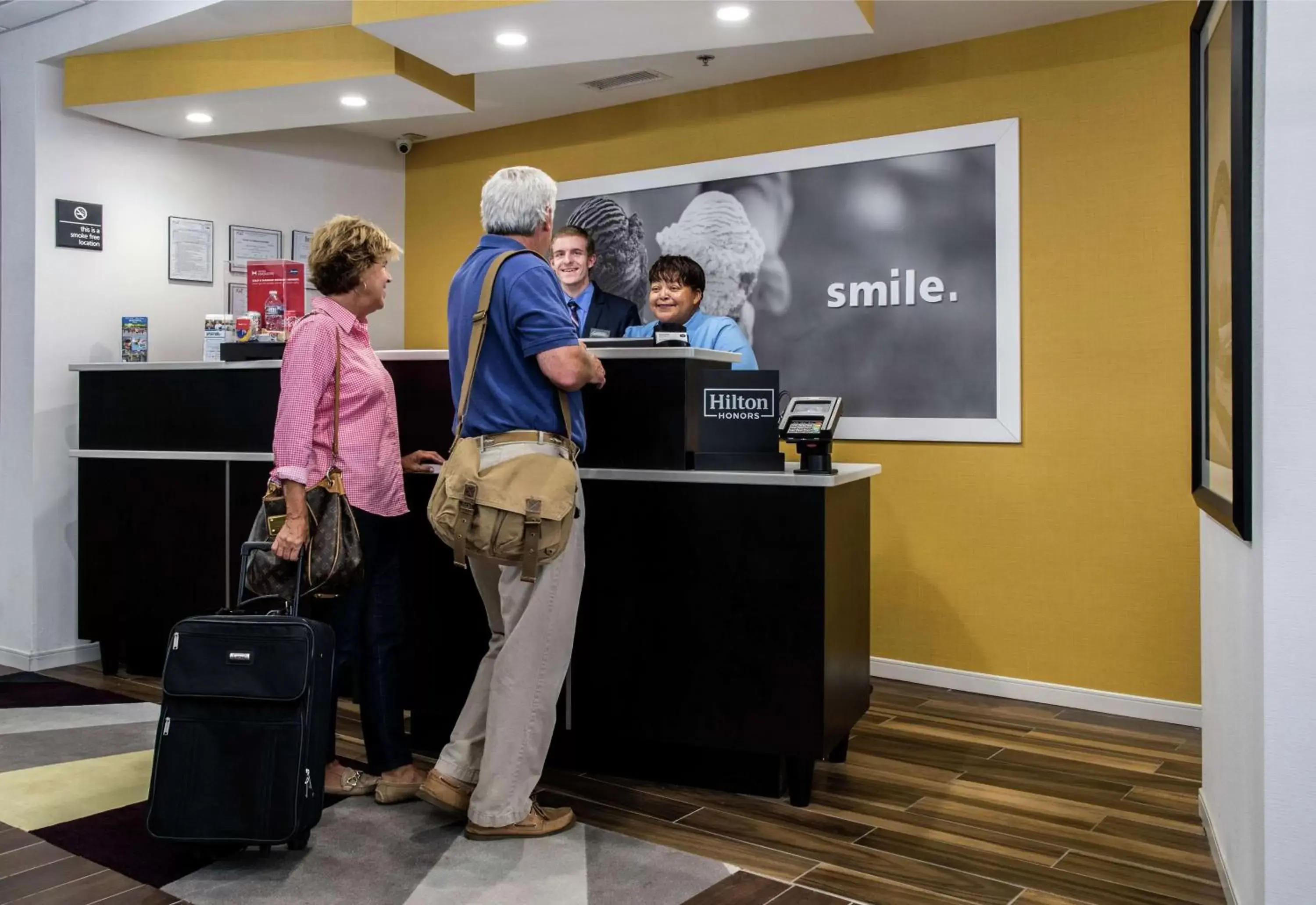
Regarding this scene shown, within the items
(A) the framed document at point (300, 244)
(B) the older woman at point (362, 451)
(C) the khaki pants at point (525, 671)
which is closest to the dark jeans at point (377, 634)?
(B) the older woman at point (362, 451)

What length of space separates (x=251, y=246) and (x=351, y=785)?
3.47 meters

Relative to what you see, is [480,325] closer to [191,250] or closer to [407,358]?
[407,358]

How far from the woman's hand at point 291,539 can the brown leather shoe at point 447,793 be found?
27.6 inches

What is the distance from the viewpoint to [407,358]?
12.0ft

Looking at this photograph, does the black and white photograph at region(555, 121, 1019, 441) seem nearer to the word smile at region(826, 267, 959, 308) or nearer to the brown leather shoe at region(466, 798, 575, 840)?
the word smile at region(826, 267, 959, 308)

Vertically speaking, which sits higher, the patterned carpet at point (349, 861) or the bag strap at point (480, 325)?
the bag strap at point (480, 325)

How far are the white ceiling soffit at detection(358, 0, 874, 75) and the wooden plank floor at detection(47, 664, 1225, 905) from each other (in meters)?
2.49

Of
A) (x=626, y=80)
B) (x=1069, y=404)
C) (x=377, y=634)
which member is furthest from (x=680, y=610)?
(x=626, y=80)

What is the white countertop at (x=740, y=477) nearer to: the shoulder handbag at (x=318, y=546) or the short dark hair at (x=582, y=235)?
the shoulder handbag at (x=318, y=546)

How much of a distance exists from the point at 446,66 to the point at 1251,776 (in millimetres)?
3664

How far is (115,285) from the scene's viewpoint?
5141 mm

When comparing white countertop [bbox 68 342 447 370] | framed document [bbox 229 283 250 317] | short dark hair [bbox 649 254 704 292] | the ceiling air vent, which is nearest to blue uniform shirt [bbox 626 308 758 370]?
short dark hair [bbox 649 254 704 292]

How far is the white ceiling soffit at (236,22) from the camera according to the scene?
4.23 meters

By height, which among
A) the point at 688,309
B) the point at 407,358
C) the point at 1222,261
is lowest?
the point at 407,358
